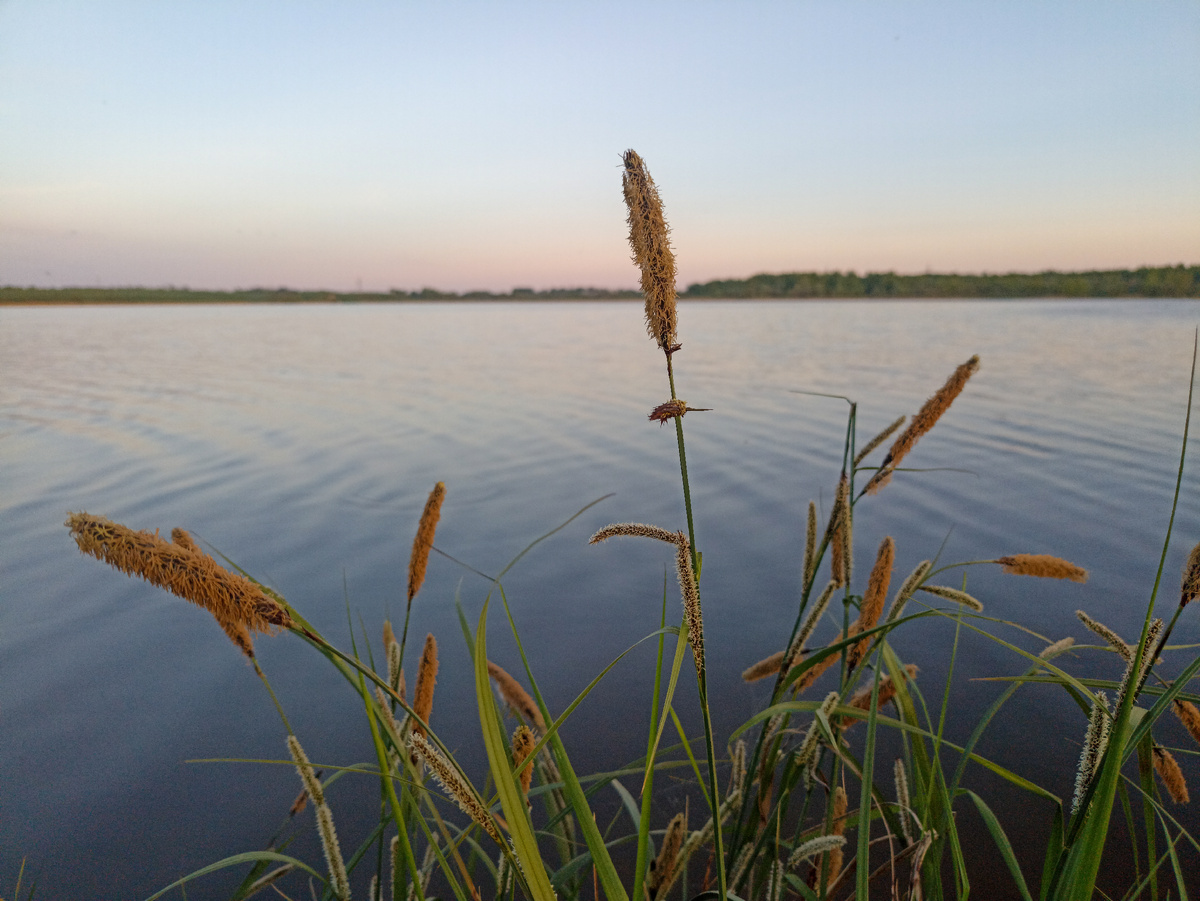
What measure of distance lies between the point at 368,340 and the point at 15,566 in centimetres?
2612

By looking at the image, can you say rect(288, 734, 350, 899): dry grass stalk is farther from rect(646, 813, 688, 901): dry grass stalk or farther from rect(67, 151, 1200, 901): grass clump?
rect(646, 813, 688, 901): dry grass stalk

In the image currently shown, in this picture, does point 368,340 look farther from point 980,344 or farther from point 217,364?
point 980,344

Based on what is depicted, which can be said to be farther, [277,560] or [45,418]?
[45,418]

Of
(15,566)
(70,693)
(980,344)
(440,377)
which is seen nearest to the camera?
(70,693)

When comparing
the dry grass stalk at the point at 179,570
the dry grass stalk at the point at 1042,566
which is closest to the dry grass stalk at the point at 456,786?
the dry grass stalk at the point at 179,570

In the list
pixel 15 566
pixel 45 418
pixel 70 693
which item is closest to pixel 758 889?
pixel 70 693

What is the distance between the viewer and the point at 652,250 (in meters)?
1.16

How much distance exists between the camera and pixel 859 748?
4.23 meters

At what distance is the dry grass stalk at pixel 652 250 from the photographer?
113 cm

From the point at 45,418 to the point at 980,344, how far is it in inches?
1100

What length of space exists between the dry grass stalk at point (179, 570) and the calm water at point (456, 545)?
6.56ft

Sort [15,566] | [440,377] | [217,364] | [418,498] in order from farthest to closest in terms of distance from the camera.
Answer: [217,364]
[440,377]
[418,498]
[15,566]

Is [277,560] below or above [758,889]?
below

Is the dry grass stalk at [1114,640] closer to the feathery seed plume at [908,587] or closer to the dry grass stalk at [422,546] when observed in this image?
the feathery seed plume at [908,587]
